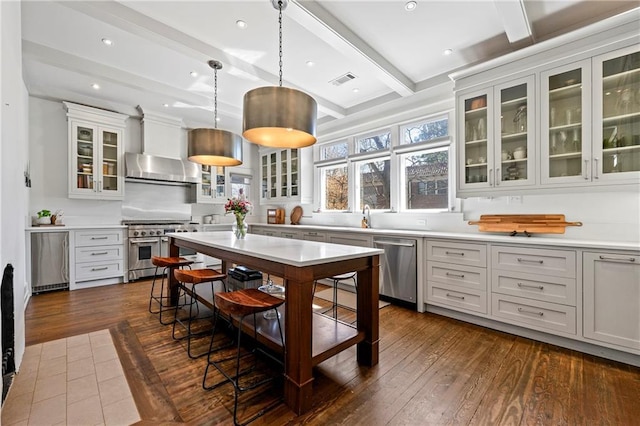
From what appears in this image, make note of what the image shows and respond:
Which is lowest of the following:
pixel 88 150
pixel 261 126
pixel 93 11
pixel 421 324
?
pixel 421 324

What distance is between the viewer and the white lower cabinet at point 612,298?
2.16m

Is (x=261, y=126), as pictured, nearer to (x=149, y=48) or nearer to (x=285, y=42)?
(x=285, y=42)

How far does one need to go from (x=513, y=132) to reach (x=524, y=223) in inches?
39.4

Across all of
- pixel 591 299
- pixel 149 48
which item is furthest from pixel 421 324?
pixel 149 48

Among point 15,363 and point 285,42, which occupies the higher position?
point 285,42

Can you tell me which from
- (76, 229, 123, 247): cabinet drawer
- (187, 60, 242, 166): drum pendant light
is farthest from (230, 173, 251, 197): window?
(187, 60, 242, 166): drum pendant light

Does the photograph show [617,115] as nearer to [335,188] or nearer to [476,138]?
[476,138]

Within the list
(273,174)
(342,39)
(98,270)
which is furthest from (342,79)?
(98,270)

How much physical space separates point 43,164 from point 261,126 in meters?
4.55

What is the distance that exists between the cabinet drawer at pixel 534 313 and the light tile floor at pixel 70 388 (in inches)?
122

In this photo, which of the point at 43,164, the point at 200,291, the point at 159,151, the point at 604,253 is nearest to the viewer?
the point at 604,253

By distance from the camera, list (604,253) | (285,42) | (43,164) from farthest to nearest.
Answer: (43,164) → (285,42) → (604,253)

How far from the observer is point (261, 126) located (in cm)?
197

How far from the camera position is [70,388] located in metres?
1.92
